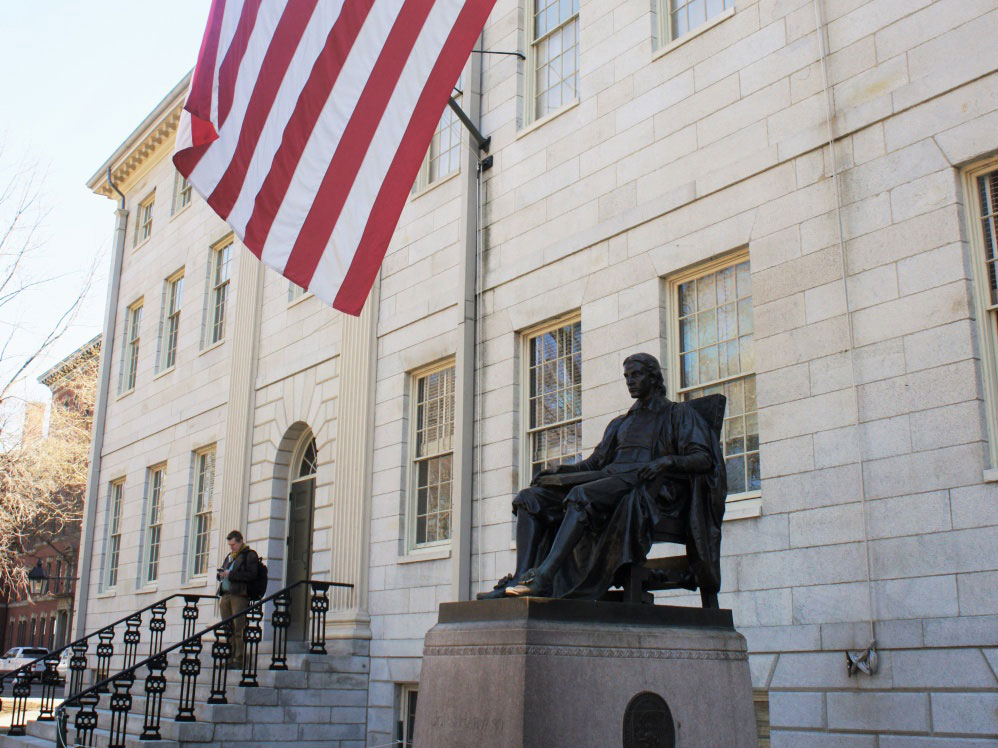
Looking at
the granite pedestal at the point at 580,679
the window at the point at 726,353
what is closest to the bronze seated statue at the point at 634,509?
the granite pedestal at the point at 580,679

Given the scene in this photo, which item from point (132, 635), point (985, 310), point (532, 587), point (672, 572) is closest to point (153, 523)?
point (132, 635)

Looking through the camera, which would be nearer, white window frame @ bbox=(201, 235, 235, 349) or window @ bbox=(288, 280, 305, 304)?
window @ bbox=(288, 280, 305, 304)

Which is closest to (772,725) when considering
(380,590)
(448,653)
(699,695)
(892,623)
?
(892,623)

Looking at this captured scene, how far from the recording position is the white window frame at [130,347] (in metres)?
23.6

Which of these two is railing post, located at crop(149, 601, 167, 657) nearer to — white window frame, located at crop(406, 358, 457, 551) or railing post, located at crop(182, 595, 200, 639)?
railing post, located at crop(182, 595, 200, 639)

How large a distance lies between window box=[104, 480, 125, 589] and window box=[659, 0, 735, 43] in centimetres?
1568

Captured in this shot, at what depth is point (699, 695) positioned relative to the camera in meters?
6.43

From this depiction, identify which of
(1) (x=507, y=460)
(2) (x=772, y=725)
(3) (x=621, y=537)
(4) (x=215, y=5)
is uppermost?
(4) (x=215, y=5)

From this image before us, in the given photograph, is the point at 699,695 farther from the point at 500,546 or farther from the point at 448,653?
the point at 500,546

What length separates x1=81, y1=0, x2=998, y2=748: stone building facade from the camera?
26.3 ft

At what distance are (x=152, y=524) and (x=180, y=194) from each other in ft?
22.4

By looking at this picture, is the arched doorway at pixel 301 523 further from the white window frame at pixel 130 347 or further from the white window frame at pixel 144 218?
the white window frame at pixel 144 218

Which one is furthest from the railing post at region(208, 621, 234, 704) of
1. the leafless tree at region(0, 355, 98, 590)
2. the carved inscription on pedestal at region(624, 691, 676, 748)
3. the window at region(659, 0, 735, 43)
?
the leafless tree at region(0, 355, 98, 590)

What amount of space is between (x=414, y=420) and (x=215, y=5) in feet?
18.7
